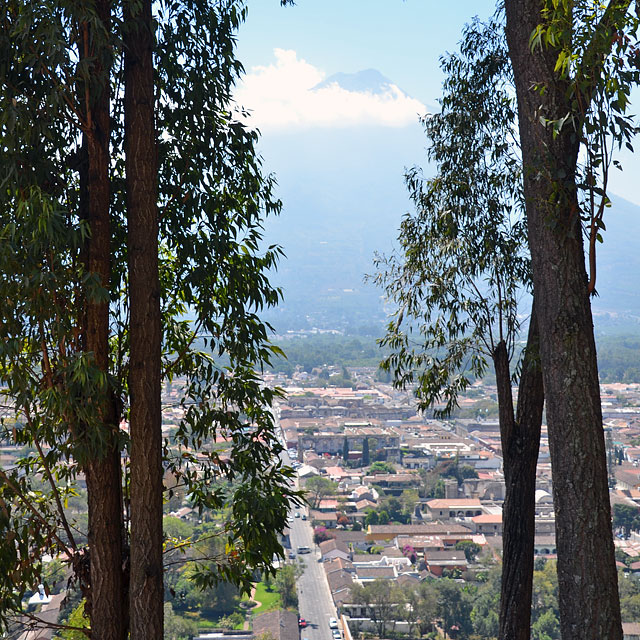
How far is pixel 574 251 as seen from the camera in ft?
6.31

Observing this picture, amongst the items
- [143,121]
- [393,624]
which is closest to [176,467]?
[143,121]

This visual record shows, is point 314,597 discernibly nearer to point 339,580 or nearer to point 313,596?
point 313,596

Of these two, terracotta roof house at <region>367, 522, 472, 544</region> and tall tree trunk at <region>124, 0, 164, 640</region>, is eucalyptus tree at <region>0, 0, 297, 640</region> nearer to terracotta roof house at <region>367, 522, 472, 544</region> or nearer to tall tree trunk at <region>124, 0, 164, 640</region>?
tall tree trunk at <region>124, 0, 164, 640</region>

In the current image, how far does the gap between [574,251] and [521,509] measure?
161cm

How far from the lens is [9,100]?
1910 mm

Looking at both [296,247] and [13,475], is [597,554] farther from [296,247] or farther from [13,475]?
[296,247]

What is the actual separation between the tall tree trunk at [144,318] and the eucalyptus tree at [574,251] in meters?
1.12

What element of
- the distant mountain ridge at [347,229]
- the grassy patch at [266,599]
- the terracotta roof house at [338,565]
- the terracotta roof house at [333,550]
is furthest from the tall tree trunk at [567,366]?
the distant mountain ridge at [347,229]

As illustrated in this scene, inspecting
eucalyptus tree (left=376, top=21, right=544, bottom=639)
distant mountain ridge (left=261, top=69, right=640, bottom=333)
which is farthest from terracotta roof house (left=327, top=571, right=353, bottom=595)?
distant mountain ridge (left=261, top=69, right=640, bottom=333)

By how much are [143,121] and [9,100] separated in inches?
17.5

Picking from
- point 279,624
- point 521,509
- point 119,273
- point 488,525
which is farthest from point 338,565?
point 119,273

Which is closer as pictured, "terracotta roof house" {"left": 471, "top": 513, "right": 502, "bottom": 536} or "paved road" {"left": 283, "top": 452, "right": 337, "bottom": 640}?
"paved road" {"left": 283, "top": 452, "right": 337, "bottom": 640}

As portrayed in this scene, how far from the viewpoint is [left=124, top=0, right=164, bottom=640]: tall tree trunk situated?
2.20 metres

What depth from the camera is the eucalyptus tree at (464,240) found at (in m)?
3.79
